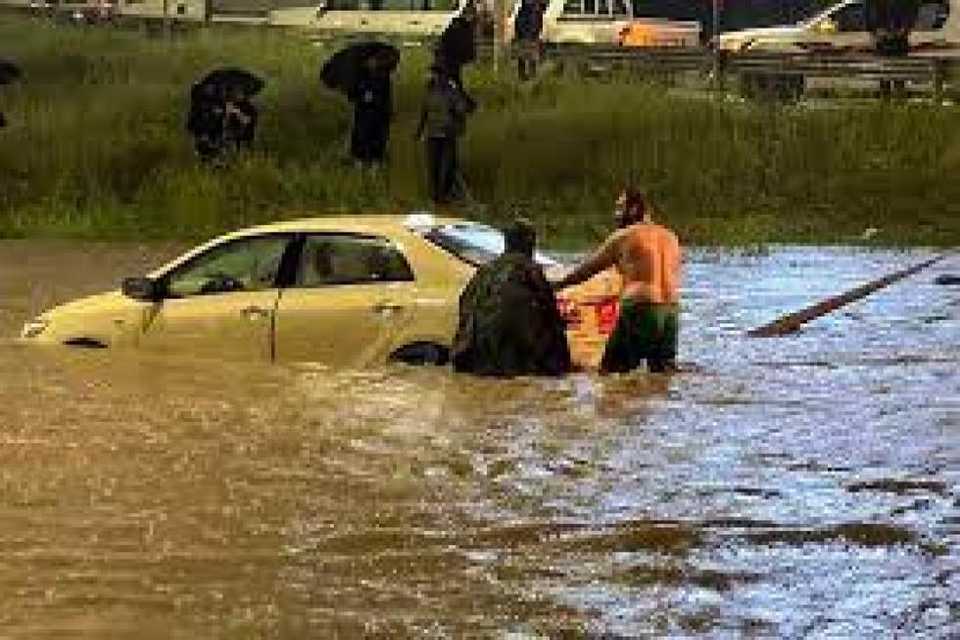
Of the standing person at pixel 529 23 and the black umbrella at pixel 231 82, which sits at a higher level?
the standing person at pixel 529 23

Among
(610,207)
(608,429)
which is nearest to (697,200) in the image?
(610,207)

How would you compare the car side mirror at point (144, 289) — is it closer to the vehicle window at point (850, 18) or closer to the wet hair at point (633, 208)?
the wet hair at point (633, 208)

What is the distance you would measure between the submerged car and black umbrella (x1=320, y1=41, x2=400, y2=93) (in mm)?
12832

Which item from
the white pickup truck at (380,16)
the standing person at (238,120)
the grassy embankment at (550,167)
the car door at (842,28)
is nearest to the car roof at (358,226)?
the grassy embankment at (550,167)

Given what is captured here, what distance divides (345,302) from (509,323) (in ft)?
4.21

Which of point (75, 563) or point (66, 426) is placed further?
point (66, 426)

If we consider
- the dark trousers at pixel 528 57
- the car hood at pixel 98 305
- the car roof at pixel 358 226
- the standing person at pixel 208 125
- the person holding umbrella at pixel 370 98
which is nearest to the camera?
the car roof at pixel 358 226

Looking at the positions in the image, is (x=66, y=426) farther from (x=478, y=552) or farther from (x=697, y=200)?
(x=697, y=200)

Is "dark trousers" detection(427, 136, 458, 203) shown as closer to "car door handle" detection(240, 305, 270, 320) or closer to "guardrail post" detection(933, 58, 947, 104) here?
"guardrail post" detection(933, 58, 947, 104)

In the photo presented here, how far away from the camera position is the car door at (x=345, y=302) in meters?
13.7

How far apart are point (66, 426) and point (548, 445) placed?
100 inches

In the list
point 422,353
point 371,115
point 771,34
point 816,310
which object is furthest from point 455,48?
point 422,353

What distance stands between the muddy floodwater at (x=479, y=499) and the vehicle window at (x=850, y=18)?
17.9 m

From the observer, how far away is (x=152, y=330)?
14.3 metres
